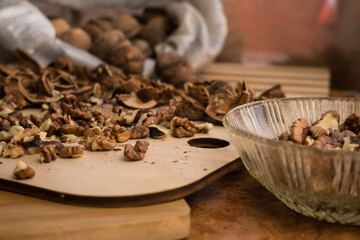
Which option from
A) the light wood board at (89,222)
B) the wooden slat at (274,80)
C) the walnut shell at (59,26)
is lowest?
the wooden slat at (274,80)

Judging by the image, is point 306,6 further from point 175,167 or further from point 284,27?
point 175,167

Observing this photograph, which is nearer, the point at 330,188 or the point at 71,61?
the point at 330,188

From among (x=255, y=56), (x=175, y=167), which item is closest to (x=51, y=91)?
(x=175, y=167)

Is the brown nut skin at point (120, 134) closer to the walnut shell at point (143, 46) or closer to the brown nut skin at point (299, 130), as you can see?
the brown nut skin at point (299, 130)

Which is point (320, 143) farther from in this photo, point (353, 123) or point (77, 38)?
point (77, 38)

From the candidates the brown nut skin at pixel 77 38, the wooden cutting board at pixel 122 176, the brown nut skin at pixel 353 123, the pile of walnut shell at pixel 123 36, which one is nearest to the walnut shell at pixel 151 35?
the pile of walnut shell at pixel 123 36

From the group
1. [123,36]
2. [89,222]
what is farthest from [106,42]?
[89,222]
